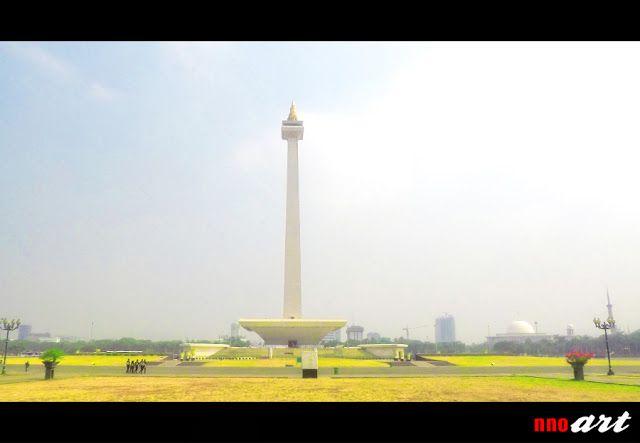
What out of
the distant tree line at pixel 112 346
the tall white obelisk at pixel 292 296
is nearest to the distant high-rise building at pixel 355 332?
the distant tree line at pixel 112 346

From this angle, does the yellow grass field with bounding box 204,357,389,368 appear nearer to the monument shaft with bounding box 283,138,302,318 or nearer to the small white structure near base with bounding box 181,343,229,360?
the small white structure near base with bounding box 181,343,229,360

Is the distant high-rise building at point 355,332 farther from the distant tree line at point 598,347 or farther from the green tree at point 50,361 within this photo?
the green tree at point 50,361

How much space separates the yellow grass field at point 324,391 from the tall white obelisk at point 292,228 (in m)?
36.4

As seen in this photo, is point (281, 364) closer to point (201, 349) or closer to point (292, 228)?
point (201, 349)

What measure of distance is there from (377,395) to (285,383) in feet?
16.5

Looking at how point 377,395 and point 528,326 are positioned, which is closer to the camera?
point 377,395

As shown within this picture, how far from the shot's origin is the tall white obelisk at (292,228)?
5462 cm

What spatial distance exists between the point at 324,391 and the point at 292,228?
42747 millimetres

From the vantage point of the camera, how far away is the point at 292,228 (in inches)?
2242

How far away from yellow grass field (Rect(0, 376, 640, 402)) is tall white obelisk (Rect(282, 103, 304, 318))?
36358 millimetres
